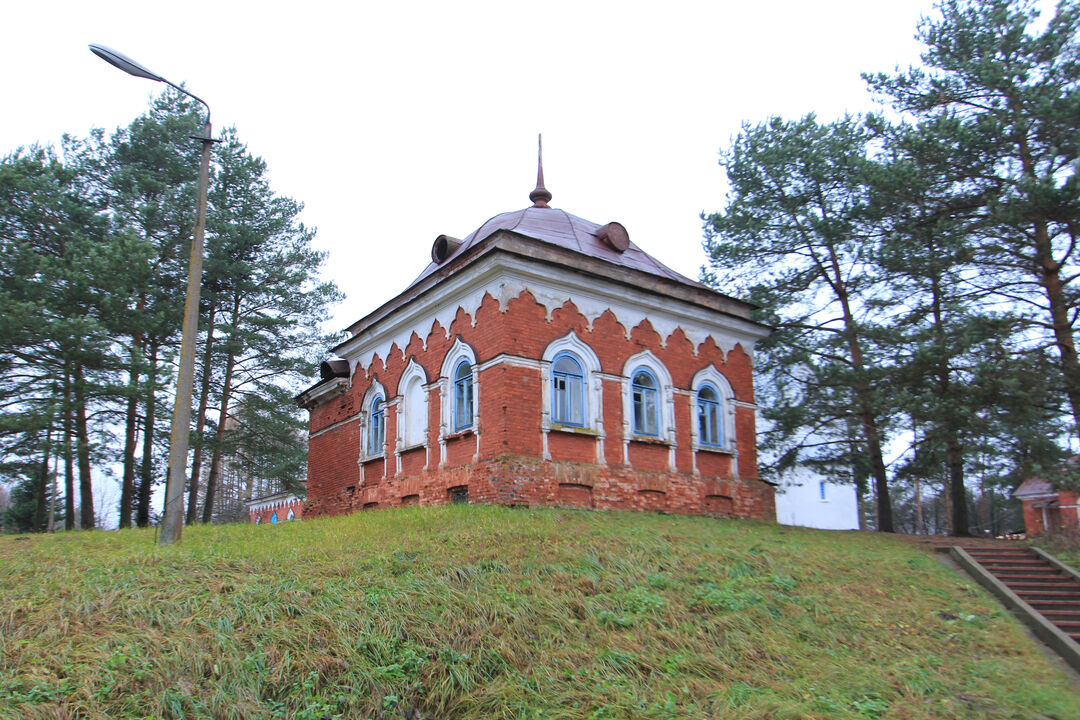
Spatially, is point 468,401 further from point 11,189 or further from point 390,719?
point 11,189

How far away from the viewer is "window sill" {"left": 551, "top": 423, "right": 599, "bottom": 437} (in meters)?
14.4

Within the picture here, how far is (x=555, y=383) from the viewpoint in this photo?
48.8 ft

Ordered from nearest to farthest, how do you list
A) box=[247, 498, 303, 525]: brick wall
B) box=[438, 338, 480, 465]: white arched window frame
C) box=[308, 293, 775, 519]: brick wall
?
box=[308, 293, 775, 519]: brick wall < box=[438, 338, 480, 465]: white arched window frame < box=[247, 498, 303, 525]: brick wall

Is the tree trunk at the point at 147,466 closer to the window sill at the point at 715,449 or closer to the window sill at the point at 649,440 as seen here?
the window sill at the point at 649,440

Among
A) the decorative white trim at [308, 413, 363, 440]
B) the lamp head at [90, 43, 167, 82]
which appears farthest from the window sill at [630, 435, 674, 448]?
the lamp head at [90, 43, 167, 82]

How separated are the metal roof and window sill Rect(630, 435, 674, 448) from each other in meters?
3.60

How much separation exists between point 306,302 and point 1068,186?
870 inches

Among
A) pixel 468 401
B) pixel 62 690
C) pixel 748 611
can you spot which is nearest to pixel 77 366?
pixel 468 401

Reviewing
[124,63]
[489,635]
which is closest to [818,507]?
[489,635]

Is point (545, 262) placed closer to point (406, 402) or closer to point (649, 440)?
point (649, 440)

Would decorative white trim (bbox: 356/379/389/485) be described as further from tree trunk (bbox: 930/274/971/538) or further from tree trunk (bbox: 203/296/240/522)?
tree trunk (bbox: 930/274/971/538)

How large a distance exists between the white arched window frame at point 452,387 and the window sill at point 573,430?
5.46 feet

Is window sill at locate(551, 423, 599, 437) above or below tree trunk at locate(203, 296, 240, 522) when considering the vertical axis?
below

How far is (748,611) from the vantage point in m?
8.40
